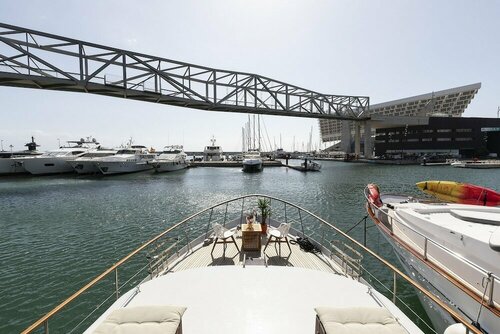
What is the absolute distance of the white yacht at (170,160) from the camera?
6100 cm

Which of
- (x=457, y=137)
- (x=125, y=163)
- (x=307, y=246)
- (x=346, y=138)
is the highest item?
(x=346, y=138)

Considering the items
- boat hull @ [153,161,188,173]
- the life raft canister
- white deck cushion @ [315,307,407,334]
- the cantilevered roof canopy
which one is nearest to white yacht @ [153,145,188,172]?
boat hull @ [153,161,188,173]

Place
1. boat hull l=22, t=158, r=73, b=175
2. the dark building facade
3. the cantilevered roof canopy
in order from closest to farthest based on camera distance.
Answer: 1. boat hull l=22, t=158, r=73, b=175
2. the dark building facade
3. the cantilevered roof canopy

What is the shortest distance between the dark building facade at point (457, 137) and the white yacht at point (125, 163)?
98001mm

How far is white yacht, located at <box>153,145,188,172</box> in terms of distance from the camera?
61.0 meters

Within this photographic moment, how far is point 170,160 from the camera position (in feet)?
212

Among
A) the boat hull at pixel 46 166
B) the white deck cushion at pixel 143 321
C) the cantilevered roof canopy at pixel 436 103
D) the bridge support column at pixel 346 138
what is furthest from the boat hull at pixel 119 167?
the cantilevered roof canopy at pixel 436 103

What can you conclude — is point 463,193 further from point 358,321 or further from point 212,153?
point 212,153

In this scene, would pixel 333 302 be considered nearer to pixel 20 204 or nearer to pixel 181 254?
pixel 181 254

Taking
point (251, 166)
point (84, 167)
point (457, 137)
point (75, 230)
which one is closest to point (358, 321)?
point (75, 230)

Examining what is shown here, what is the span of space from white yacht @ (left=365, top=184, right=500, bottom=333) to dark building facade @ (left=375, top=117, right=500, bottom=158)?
348 ft

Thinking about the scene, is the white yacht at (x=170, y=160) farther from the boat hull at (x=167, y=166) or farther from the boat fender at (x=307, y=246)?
the boat fender at (x=307, y=246)

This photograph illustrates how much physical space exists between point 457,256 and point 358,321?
14.6 ft

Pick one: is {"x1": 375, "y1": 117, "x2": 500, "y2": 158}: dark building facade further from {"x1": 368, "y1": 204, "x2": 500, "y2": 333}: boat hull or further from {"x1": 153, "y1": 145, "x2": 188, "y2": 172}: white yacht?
{"x1": 368, "y1": 204, "x2": 500, "y2": 333}: boat hull
